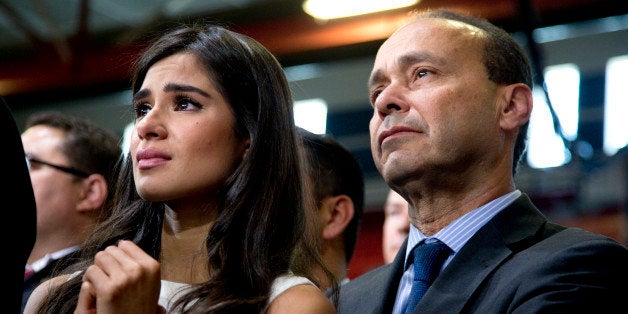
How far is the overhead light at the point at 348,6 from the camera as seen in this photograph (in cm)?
585

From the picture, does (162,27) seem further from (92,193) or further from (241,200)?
(241,200)

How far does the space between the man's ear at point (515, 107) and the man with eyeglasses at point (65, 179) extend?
1.43 meters

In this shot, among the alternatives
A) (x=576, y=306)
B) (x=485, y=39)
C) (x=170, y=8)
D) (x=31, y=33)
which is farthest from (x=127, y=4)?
(x=576, y=306)

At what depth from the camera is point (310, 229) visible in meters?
1.92

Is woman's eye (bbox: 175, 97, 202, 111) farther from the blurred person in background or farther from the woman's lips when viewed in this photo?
the blurred person in background

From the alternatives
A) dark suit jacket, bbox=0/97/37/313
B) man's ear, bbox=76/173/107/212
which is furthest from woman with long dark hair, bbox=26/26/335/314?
man's ear, bbox=76/173/107/212

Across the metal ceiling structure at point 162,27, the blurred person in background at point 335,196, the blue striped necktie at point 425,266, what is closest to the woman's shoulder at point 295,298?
the blue striped necktie at point 425,266

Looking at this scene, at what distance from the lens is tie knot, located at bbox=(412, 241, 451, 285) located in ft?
6.47

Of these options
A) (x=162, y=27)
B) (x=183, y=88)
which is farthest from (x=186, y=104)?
(x=162, y=27)

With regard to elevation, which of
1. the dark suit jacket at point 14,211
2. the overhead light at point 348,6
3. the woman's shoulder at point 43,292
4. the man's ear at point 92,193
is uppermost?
the dark suit jacket at point 14,211

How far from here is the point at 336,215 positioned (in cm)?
304

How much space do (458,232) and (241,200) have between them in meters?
0.59

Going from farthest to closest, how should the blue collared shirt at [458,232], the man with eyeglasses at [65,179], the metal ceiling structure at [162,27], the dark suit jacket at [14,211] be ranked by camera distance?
the metal ceiling structure at [162,27]
the man with eyeglasses at [65,179]
the blue collared shirt at [458,232]
the dark suit jacket at [14,211]

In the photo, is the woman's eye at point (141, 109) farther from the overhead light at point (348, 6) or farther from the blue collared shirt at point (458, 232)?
the overhead light at point (348, 6)
